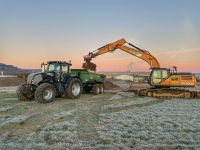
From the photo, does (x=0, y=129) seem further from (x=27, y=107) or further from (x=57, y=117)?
(x=27, y=107)

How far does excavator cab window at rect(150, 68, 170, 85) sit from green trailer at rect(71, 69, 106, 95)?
457 centimetres

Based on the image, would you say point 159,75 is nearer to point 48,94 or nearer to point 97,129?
point 48,94

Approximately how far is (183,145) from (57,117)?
5.99 m

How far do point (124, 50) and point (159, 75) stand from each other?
468 centimetres

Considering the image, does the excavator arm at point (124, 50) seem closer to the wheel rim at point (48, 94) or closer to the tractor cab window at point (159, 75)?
the tractor cab window at point (159, 75)

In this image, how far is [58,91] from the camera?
59.5ft

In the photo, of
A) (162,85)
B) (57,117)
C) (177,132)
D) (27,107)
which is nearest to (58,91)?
(27,107)

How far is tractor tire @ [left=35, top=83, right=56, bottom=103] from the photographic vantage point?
15.8m

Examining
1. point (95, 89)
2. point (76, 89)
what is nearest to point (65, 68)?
point (76, 89)

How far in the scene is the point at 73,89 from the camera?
1916cm

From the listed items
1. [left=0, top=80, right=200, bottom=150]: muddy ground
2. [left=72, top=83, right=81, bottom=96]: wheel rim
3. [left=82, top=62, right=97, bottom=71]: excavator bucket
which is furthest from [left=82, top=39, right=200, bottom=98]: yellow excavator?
[left=0, top=80, right=200, bottom=150]: muddy ground

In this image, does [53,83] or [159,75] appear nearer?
[53,83]

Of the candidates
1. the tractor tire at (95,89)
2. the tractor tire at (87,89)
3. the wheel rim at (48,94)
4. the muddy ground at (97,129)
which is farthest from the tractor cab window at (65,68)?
the muddy ground at (97,129)

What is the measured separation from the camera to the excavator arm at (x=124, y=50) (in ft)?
77.6
